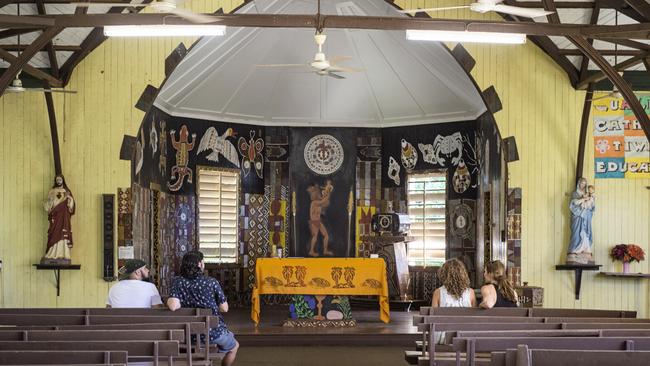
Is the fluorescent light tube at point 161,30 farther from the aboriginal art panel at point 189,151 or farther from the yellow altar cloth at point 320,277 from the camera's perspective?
the yellow altar cloth at point 320,277

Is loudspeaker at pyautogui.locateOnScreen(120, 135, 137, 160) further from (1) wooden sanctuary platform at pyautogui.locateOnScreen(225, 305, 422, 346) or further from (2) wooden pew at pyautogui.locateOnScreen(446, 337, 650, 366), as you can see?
(2) wooden pew at pyautogui.locateOnScreen(446, 337, 650, 366)

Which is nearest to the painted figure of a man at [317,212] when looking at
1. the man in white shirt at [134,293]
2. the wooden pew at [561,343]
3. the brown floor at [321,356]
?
the brown floor at [321,356]

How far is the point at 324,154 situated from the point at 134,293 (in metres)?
9.51

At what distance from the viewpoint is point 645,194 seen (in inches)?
486

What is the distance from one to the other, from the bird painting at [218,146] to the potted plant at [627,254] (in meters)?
7.25

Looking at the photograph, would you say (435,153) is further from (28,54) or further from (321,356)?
(28,54)

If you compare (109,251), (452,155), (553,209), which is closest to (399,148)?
(452,155)

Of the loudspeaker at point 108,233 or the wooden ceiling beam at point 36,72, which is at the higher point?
the wooden ceiling beam at point 36,72

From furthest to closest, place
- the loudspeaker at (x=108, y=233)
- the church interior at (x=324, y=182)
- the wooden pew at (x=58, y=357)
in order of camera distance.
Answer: the loudspeaker at (x=108, y=233) < the church interior at (x=324, y=182) < the wooden pew at (x=58, y=357)

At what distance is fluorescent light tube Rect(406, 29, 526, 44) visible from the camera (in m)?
8.98

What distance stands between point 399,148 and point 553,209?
196 inches

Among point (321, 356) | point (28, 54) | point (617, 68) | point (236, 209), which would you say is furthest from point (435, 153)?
point (28, 54)

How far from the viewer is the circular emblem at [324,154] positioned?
16.9 m

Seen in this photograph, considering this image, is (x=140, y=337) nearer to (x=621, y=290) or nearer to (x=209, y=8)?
(x=209, y=8)
